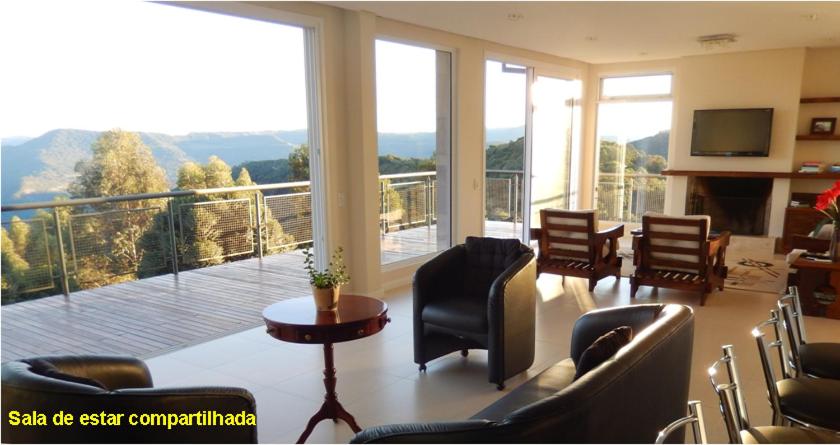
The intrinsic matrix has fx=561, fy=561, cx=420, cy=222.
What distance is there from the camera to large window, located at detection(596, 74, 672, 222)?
28.6ft

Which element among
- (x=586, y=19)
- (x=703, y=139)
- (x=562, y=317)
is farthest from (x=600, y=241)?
(x=703, y=139)

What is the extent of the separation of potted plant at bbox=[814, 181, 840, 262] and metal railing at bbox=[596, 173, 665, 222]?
13.0 ft

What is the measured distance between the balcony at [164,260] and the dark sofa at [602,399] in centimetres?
294

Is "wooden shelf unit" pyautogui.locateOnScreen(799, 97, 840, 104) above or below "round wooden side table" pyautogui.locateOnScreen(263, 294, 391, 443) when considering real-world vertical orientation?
above

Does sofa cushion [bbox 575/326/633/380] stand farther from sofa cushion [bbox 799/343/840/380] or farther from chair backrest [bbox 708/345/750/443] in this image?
sofa cushion [bbox 799/343/840/380]

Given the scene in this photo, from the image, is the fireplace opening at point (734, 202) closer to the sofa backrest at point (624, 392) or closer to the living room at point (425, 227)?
the living room at point (425, 227)

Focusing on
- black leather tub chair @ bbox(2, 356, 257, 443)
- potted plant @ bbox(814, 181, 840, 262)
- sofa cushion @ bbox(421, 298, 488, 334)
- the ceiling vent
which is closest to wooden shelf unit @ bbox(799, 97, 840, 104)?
the ceiling vent

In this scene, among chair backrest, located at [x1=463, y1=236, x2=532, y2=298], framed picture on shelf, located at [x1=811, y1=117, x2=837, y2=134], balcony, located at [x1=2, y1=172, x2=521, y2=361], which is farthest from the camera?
framed picture on shelf, located at [x1=811, y1=117, x2=837, y2=134]

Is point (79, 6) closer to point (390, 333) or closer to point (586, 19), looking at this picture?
point (390, 333)

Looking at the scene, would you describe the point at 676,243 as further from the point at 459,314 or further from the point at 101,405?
the point at 101,405

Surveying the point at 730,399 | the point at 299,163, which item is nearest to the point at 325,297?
the point at 730,399

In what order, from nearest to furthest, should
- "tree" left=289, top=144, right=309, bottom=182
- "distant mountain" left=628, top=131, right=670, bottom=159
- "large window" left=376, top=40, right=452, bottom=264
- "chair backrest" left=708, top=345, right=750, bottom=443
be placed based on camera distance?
"chair backrest" left=708, top=345, right=750, bottom=443 < "tree" left=289, top=144, right=309, bottom=182 < "large window" left=376, top=40, right=452, bottom=264 < "distant mountain" left=628, top=131, right=670, bottom=159

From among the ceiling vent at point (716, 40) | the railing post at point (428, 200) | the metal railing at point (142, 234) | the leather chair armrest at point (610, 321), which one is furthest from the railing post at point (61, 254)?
the ceiling vent at point (716, 40)

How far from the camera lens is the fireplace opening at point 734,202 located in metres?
7.84
